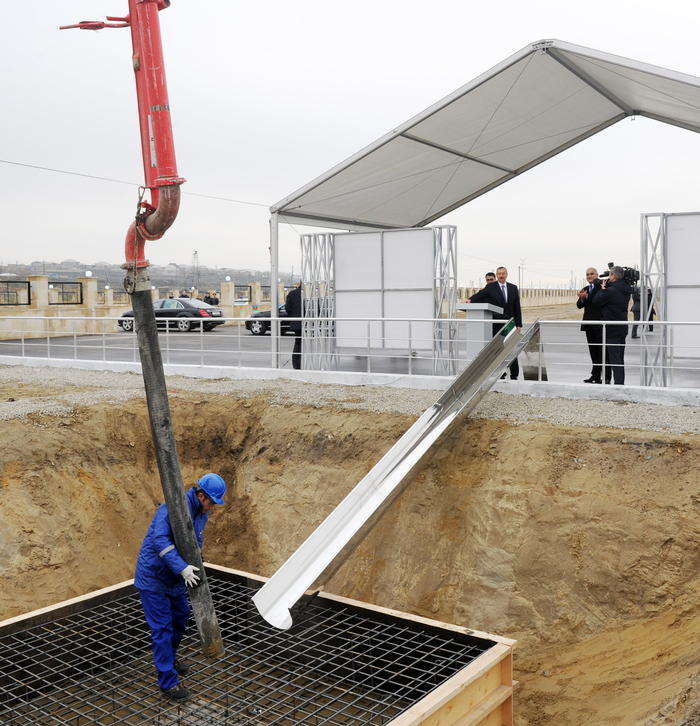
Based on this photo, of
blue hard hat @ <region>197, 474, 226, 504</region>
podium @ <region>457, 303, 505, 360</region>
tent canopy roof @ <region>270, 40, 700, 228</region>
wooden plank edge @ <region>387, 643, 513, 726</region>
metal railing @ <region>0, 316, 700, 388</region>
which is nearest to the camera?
wooden plank edge @ <region>387, 643, 513, 726</region>

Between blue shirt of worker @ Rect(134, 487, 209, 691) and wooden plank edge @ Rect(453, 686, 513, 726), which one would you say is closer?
wooden plank edge @ Rect(453, 686, 513, 726)

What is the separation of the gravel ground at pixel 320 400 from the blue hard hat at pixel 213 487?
15.2 ft

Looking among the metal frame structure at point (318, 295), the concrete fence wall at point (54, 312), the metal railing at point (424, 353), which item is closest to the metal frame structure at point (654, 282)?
the metal railing at point (424, 353)

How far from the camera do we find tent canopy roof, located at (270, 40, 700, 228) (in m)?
10.5

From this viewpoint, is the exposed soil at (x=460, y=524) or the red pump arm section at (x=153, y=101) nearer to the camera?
the red pump arm section at (x=153, y=101)

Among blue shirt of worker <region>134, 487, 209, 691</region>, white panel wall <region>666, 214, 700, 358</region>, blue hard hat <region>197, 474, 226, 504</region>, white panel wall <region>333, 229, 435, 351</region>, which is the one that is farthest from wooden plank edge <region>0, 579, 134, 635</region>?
white panel wall <region>666, 214, 700, 358</region>

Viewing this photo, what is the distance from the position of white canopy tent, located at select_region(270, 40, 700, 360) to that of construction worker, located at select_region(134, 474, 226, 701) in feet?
25.2

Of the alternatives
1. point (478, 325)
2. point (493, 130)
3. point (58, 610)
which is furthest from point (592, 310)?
point (58, 610)

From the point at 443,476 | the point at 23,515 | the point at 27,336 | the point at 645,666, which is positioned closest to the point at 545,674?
the point at 645,666

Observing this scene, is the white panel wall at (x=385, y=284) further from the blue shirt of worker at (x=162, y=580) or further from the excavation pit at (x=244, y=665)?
the blue shirt of worker at (x=162, y=580)

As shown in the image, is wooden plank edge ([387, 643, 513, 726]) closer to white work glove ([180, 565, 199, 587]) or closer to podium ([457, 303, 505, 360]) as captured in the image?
white work glove ([180, 565, 199, 587])

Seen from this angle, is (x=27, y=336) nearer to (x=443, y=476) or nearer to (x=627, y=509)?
(x=443, y=476)

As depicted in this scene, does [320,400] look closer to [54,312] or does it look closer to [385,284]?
[385,284]

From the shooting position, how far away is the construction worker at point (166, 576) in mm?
5773
